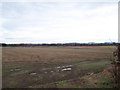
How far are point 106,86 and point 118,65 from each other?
1479 mm

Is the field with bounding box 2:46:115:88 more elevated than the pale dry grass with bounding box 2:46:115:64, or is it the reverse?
the field with bounding box 2:46:115:88

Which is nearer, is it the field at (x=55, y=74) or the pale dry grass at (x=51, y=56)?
the field at (x=55, y=74)

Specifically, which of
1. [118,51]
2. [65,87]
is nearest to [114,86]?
[118,51]

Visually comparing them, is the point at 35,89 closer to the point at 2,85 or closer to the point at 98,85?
the point at 2,85

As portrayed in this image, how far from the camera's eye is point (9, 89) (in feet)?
20.1

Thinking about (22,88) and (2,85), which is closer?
(22,88)

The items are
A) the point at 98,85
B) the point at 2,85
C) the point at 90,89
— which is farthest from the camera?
the point at 2,85

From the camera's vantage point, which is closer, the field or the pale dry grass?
the field

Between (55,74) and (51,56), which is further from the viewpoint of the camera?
(51,56)

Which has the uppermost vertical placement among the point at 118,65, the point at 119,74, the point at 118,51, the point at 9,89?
the point at 118,51

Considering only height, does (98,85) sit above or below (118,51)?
below

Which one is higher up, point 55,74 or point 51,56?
point 55,74

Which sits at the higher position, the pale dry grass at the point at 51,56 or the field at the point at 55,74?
the field at the point at 55,74

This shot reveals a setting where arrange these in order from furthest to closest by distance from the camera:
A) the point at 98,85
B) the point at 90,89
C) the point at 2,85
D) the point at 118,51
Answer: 1. the point at 2,85
2. the point at 98,85
3. the point at 90,89
4. the point at 118,51
